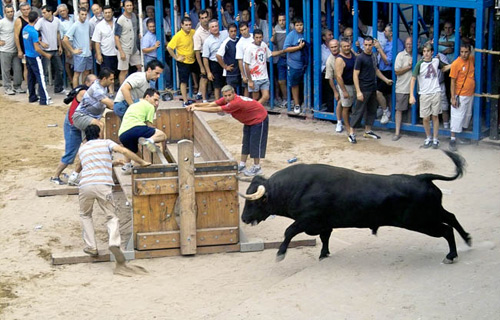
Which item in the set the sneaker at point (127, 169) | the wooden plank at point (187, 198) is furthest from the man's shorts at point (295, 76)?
the wooden plank at point (187, 198)

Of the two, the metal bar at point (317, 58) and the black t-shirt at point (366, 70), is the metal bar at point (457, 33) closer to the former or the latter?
the black t-shirt at point (366, 70)

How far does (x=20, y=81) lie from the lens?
2017 centimetres

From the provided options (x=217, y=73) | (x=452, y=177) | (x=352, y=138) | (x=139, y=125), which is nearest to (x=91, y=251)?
(x=139, y=125)

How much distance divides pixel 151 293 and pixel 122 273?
673mm

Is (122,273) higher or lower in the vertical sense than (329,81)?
lower

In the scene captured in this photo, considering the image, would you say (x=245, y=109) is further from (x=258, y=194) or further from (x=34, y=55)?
(x=34, y=55)

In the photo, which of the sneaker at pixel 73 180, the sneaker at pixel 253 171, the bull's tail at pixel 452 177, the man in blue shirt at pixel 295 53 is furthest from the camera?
the man in blue shirt at pixel 295 53

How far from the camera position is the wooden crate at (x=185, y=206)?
10398 millimetres

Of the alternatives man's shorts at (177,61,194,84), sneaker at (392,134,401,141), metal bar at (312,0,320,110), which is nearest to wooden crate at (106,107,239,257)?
sneaker at (392,134,401,141)

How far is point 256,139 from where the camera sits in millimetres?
13500

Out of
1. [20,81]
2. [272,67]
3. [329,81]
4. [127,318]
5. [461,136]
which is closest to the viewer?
[127,318]

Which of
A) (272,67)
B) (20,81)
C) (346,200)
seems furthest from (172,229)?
(20,81)

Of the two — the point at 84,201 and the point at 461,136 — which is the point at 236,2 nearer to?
the point at 461,136

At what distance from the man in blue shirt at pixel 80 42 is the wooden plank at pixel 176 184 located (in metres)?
9.43
